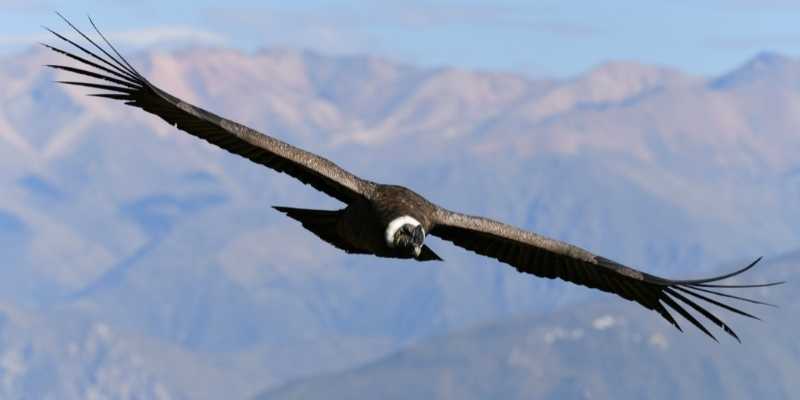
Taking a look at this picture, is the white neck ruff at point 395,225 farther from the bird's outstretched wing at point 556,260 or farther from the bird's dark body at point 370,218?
the bird's outstretched wing at point 556,260

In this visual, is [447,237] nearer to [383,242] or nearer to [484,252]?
[484,252]

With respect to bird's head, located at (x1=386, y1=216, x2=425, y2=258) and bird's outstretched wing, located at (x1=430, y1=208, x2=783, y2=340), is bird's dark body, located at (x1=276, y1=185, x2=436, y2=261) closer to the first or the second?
bird's head, located at (x1=386, y1=216, x2=425, y2=258)

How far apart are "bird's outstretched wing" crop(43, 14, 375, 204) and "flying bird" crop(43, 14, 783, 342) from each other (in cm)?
2

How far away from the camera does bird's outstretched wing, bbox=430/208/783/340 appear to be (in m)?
23.4

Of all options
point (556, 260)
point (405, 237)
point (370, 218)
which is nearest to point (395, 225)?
point (405, 237)

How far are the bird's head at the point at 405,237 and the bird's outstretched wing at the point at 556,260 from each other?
2073mm

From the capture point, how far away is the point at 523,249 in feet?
81.1

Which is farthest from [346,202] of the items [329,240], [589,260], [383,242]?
[589,260]

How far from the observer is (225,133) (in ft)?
74.7

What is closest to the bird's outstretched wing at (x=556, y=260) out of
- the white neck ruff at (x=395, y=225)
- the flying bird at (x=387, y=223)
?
the flying bird at (x=387, y=223)

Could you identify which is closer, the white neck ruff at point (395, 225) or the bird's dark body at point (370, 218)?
the white neck ruff at point (395, 225)

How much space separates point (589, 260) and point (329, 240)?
4.21 metres

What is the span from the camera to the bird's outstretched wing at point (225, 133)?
21.5 metres

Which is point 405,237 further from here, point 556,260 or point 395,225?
point 556,260
